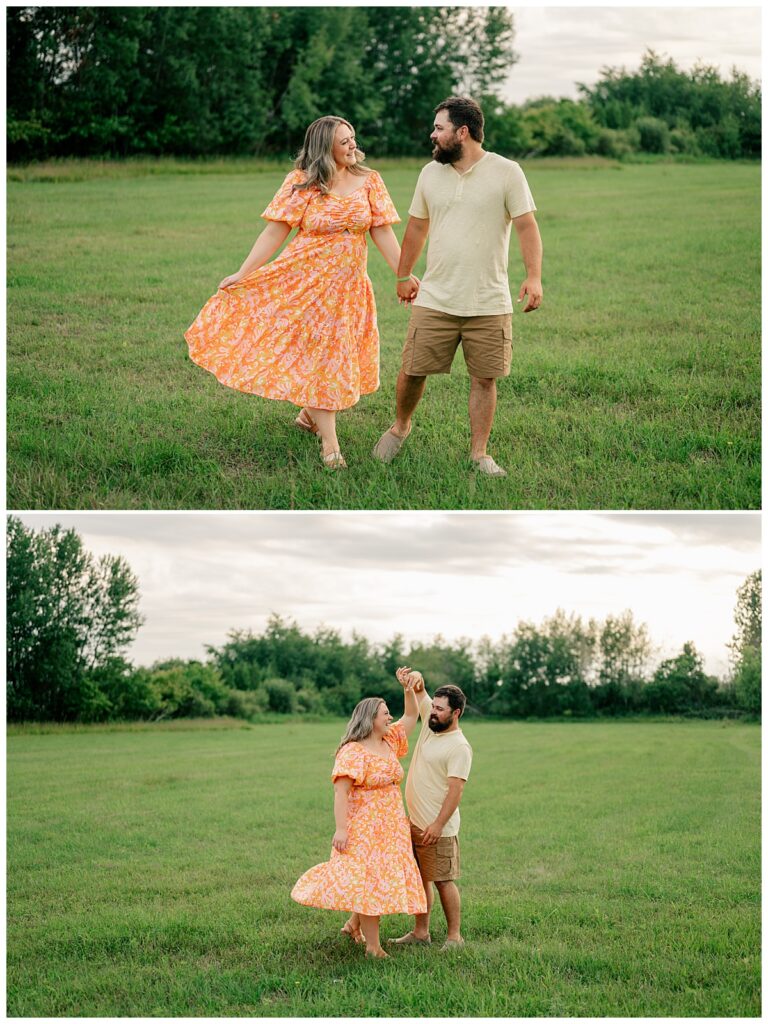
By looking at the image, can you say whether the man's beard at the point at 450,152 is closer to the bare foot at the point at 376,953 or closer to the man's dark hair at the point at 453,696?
the man's dark hair at the point at 453,696

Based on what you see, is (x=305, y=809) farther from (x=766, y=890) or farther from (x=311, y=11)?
(x=311, y=11)

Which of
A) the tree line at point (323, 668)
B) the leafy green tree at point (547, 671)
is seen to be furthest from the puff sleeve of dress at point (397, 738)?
the leafy green tree at point (547, 671)

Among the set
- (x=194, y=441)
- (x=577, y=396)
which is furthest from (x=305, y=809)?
(x=577, y=396)

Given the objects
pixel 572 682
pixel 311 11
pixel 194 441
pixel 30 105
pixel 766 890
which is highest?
pixel 311 11

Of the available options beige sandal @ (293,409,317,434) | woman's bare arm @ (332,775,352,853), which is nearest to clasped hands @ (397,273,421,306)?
beige sandal @ (293,409,317,434)

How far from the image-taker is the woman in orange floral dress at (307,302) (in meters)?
6.50

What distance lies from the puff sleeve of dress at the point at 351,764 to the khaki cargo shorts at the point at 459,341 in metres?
2.52

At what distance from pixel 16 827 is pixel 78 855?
1139mm

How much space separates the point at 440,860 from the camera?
18.0 feet

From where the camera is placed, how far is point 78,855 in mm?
7496

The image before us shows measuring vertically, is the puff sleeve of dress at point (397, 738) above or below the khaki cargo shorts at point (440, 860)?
above

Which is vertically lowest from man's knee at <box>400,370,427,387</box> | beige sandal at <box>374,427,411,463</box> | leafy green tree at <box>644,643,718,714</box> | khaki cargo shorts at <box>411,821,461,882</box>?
leafy green tree at <box>644,643,718,714</box>

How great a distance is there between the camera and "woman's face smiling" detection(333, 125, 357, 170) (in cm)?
630

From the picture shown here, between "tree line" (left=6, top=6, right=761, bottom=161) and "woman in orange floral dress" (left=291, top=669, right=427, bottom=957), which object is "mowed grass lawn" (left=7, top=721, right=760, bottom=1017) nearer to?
"woman in orange floral dress" (left=291, top=669, right=427, bottom=957)
